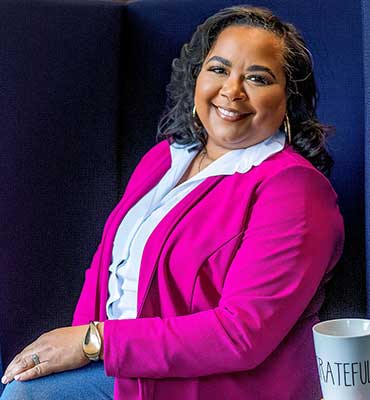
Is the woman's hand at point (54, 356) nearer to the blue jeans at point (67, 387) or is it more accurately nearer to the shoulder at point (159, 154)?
the blue jeans at point (67, 387)

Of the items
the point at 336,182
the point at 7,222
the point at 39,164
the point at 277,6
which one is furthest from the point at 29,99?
the point at 336,182

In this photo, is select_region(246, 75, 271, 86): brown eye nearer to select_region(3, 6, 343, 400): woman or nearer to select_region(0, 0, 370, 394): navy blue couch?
select_region(3, 6, 343, 400): woman

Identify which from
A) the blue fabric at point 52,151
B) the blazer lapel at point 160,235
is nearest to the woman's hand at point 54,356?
the blazer lapel at point 160,235

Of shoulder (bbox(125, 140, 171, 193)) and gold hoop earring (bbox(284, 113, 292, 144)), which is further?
shoulder (bbox(125, 140, 171, 193))

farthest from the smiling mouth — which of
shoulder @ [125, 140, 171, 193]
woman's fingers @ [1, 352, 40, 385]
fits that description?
woman's fingers @ [1, 352, 40, 385]

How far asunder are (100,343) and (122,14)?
0.86m

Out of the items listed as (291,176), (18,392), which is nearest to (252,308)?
(291,176)

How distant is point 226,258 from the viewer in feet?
5.11

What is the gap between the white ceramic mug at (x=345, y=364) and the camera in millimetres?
1144

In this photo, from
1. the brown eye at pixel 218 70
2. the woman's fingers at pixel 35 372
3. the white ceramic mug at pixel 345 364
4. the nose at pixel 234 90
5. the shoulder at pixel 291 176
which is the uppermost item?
the brown eye at pixel 218 70

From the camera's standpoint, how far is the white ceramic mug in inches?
45.0

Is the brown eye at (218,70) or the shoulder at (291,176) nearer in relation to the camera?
the shoulder at (291,176)

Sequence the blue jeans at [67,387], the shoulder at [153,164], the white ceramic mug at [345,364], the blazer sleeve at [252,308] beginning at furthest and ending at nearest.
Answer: the shoulder at [153,164] < the blue jeans at [67,387] < the blazer sleeve at [252,308] < the white ceramic mug at [345,364]

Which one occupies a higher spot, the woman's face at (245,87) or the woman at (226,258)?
the woman's face at (245,87)
